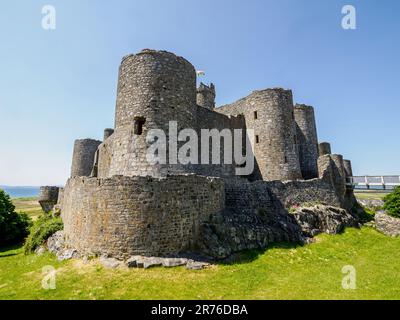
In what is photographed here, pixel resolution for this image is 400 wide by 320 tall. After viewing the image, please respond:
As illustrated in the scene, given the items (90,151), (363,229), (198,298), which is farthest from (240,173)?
(90,151)

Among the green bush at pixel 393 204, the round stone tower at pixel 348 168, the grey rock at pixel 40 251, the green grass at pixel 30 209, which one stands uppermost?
the round stone tower at pixel 348 168

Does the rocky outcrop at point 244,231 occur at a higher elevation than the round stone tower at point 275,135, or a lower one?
lower

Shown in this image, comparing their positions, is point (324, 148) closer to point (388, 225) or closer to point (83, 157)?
point (388, 225)

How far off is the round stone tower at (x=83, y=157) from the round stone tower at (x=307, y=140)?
27.9 metres

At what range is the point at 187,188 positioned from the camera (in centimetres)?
1352

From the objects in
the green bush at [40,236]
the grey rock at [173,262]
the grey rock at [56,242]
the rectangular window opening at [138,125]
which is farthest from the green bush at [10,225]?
the grey rock at [173,262]

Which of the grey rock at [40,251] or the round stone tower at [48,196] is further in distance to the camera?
the round stone tower at [48,196]

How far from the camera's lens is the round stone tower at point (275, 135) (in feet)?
74.8

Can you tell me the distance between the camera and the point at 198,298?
359 inches

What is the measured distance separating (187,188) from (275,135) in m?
13.1

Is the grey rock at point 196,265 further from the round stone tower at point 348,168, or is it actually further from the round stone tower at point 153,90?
the round stone tower at point 348,168

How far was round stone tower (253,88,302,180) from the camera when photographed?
22.8 m

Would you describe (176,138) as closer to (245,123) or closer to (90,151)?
(245,123)
